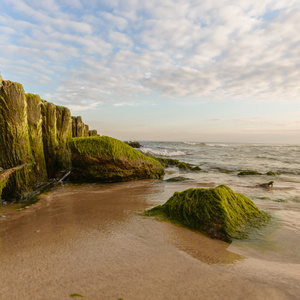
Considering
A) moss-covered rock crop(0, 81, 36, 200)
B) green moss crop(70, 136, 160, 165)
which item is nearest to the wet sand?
moss-covered rock crop(0, 81, 36, 200)

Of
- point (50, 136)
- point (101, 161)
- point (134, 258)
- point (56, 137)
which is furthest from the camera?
point (101, 161)

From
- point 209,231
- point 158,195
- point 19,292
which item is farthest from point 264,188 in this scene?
point 19,292

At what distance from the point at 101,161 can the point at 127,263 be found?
514 cm

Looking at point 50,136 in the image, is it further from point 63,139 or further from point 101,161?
point 101,161

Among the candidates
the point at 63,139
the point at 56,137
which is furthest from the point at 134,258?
the point at 63,139

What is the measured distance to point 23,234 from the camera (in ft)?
8.80

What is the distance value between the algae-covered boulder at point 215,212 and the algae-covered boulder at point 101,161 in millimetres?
3565

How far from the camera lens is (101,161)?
685 cm

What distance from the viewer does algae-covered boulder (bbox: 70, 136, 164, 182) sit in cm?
679

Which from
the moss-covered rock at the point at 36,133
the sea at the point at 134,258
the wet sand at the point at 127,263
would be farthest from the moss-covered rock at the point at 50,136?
the wet sand at the point at 127,263

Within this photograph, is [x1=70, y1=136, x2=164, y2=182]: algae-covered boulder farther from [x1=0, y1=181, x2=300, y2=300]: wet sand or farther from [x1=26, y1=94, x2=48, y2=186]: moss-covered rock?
[x1=0, y1=181, x2=300, y2=300]: wet sand

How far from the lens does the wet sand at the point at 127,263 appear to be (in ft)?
5.15

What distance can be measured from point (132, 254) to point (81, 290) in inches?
27.2

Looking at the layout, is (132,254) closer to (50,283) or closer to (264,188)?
(50,283)
